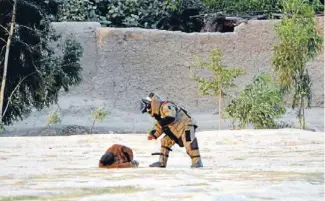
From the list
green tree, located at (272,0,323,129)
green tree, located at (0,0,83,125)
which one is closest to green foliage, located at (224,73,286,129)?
green tree, located at (272,0,323,129)

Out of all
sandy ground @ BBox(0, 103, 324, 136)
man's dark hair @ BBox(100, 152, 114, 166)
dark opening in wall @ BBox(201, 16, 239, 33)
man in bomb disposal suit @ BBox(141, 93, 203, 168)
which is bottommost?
sandy ground @ BBox(0, 103, 324, 136)

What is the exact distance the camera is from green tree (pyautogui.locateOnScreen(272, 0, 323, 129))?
47.6 ft

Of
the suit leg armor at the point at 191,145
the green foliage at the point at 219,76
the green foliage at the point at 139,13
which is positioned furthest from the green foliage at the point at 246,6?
the suit leg armor at the point at 191,145

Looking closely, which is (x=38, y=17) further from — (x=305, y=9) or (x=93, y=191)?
(x=93, y=191)

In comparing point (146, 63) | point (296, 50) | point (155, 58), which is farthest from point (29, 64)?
Result: point (296, 50)

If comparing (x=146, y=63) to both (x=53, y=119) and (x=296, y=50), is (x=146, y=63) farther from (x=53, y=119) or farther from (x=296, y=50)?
(x=296, y=50)

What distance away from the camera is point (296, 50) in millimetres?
14500

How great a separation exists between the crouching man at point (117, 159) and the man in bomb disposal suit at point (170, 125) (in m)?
0.24

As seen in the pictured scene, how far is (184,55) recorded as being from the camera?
1623 centimetres

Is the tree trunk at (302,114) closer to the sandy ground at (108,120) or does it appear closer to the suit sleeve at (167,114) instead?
the sandy ground at (108,120)

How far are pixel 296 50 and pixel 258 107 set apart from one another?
1391 mm

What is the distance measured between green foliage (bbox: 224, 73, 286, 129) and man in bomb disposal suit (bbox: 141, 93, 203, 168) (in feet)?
23.7

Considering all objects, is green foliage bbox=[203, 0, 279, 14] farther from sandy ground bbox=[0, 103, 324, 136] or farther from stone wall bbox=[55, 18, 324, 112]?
sandy ground bbox=[0, 103, 324, 136]

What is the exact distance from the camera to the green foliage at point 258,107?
13875 millimetres
